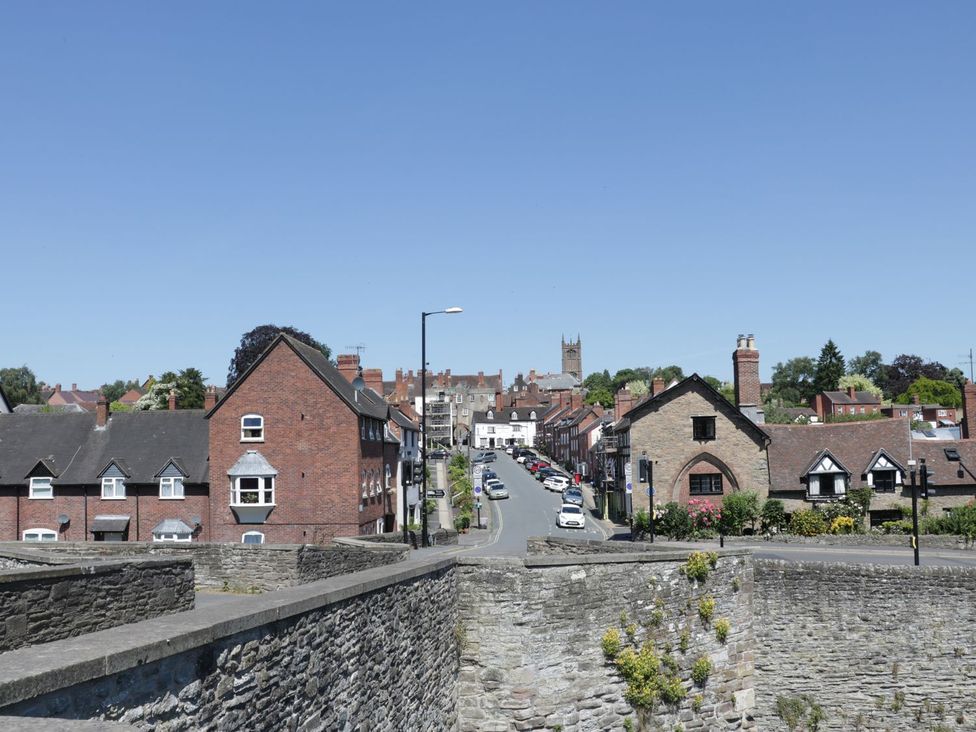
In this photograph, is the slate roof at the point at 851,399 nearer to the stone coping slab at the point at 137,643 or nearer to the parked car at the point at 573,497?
the parked car at the point at 573,497

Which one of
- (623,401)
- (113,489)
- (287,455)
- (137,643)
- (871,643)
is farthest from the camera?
(623,401)

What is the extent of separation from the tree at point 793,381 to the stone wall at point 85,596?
143 meters

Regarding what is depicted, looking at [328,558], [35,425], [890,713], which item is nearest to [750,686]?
→ [890,713]

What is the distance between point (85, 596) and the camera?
1238 cm

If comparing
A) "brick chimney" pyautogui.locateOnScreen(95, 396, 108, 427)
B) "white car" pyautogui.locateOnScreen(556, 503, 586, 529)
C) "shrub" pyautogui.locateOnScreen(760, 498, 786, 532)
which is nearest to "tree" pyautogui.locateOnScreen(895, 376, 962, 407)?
"white car" pyautogui.locateOnScreen(556, 503, 586, 529)

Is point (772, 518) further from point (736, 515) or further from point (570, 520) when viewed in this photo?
point (570, 520)

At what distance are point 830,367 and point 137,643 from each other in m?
138

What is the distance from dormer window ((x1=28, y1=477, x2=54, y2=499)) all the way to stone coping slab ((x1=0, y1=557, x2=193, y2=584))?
31160mm

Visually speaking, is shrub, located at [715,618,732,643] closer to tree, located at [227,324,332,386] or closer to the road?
the road

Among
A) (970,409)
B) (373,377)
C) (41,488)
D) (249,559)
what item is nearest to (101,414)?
(41,488)

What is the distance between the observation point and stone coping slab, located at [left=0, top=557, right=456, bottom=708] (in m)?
5.89

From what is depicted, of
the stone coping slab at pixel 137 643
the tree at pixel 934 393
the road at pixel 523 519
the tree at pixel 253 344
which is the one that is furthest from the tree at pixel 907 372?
the stone coping slab at pixel 137 643

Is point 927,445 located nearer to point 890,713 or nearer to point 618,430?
point 618,430

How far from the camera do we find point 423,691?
13172 millimetres
